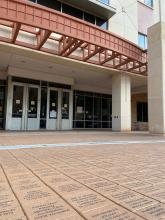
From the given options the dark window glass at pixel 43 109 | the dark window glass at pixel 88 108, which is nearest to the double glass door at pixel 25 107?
the dark window glass at pixel 43 109

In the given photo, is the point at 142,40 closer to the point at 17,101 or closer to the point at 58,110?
the point at 58,110

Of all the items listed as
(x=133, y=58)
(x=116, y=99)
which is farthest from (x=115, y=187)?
(x=116, y=99)

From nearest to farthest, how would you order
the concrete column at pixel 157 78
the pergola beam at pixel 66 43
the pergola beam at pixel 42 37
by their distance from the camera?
the pergola beam at pixel 42 37, the pergola beam at pixel 66 43, the concrete column at pixel 157 78

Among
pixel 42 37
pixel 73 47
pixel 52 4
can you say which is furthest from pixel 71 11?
pixel 42 37

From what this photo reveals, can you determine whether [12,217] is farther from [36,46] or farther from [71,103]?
[71,103]

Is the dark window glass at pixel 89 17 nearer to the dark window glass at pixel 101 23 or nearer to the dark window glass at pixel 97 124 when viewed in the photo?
the dark window glass at pixel 101 23

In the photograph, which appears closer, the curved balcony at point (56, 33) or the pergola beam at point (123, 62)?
the curved balcony at point (56, 33)

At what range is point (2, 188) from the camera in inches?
100

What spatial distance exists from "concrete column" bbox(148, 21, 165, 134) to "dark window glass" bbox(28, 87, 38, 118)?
323 inches

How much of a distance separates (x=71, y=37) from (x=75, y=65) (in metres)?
4.00

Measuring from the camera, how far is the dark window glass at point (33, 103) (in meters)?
15.7

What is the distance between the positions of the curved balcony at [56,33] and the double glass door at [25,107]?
461cm

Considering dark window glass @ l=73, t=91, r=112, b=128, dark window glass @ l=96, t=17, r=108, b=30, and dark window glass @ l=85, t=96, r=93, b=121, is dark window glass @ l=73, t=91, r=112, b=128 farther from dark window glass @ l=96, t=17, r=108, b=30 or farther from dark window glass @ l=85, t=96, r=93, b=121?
dark window glass @ l=96, t=17, r=108, b=30

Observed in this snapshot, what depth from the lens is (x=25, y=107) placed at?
50.4 feet
